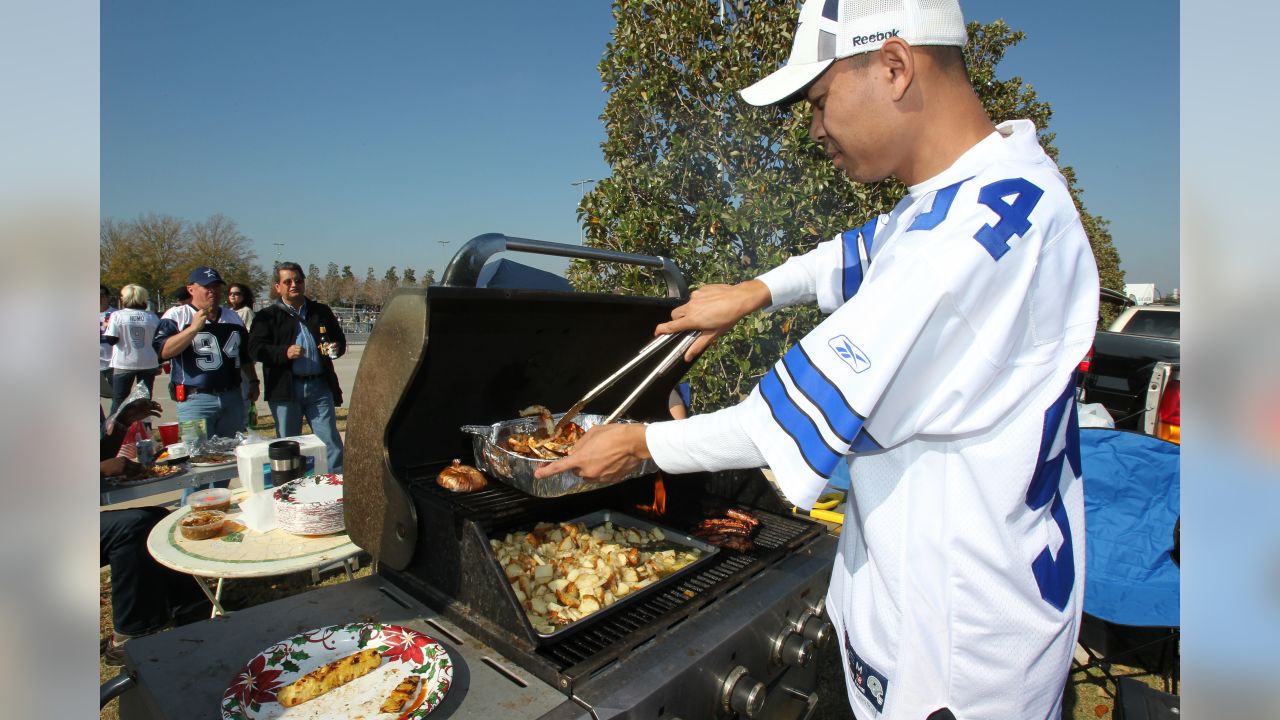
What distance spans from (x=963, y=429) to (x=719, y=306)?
3.41ft

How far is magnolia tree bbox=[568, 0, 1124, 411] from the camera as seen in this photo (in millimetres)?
4461

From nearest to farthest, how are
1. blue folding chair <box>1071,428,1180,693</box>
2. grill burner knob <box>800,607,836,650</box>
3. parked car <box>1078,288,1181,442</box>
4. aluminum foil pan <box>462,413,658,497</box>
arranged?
aluminum foil pan <box>462,413,658,497</box>, grill burner knob <box>800,607,836,650</box>, blue folding chair <box>1071,428,1180,693</box>, parked car <box>1078,288,1181,442</box>

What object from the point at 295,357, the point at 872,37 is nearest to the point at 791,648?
the point at 872,37

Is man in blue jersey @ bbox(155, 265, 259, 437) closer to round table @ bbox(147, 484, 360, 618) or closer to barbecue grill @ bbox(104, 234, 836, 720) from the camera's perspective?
round table @ bbox(147, 484, 360, 618)

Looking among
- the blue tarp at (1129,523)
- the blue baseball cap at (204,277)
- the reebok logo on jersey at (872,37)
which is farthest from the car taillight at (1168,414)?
the blue baseball cap at (204,277)

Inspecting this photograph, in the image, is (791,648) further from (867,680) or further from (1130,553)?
(1130,553)

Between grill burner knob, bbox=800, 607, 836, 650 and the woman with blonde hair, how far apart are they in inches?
315

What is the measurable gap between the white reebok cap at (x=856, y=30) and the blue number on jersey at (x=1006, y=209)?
1.16 feet

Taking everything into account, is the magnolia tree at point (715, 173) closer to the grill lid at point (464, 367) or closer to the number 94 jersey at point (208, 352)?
the grill lid at point (464, 367)

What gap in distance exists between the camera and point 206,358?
6.25m

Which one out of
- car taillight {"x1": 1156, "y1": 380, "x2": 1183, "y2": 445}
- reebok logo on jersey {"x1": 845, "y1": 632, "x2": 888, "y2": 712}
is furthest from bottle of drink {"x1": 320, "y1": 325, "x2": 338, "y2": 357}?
car taillight {"x1": 1156, "y1": 380, "x2": 1183, "y2": 445}

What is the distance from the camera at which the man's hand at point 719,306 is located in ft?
6.88
